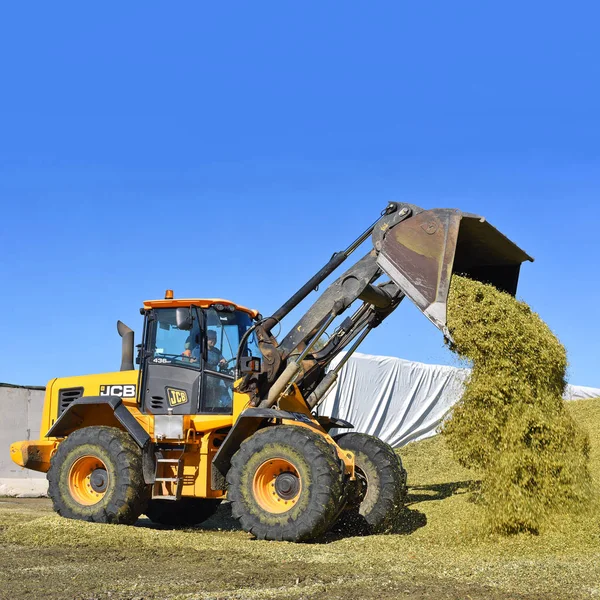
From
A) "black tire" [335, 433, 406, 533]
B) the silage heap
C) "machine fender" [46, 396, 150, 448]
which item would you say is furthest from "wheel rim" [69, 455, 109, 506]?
the silage heap

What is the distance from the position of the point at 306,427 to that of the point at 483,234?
2.82 m

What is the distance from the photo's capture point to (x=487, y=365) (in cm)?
792

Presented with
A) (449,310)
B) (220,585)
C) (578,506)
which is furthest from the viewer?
(449,310)

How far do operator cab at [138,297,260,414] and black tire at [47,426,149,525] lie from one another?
663mm

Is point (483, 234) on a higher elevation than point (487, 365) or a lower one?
higher

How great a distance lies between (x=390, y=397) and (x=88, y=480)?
11.6 m

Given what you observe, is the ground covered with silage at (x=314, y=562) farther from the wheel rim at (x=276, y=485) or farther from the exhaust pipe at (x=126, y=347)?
the exhaust pipe at (x=126, y=347)

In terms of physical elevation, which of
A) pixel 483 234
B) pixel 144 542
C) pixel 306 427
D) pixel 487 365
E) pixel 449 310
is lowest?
pixel 144 542

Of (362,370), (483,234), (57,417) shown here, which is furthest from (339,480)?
(362,370)

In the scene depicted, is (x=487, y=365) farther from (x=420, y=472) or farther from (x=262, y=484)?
(x=420, y=472)

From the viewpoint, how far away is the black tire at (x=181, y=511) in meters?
10.5

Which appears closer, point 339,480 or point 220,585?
point 220,585

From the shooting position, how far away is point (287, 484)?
329 inches

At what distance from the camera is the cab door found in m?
9.48
